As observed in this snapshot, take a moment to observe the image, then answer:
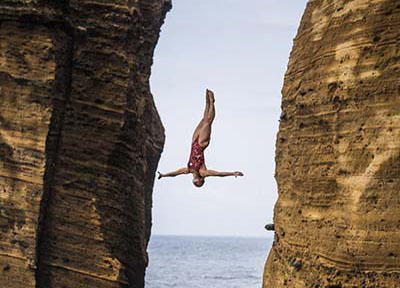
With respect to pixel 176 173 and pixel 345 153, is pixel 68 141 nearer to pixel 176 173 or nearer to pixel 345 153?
pixel 176 173

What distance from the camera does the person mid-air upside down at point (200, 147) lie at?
580 inches

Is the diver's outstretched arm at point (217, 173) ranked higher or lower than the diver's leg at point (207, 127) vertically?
lower

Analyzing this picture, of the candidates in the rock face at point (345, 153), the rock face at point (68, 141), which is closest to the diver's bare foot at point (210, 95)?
the rock face at point (68, 141)

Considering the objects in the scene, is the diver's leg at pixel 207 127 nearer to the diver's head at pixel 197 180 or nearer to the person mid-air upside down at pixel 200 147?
the person mid-air upside down at pixel 200 147

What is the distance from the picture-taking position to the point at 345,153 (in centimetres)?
1091

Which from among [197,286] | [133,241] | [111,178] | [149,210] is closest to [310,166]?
[111,178]

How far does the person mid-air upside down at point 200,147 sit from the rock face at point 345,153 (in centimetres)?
279

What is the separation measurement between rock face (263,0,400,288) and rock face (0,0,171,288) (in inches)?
217

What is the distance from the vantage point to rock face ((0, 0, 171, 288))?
15.6 metres

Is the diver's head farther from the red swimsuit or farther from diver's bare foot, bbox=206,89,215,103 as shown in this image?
diver's bare foot, bbox=206,89,215,103

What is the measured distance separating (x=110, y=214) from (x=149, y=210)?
574 cm

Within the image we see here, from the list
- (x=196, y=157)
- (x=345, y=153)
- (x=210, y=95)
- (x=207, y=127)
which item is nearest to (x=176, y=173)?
(x=196, y=157)

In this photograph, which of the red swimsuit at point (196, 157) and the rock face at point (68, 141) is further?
the rock face at point (68, 141)

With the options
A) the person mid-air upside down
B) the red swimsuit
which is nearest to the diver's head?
the person mid-air upside down
